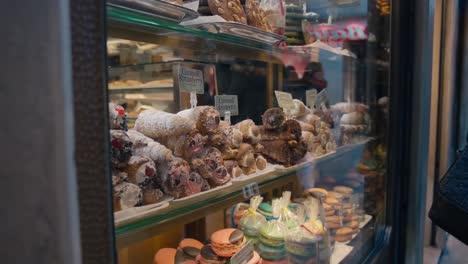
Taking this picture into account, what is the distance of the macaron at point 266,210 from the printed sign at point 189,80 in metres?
0.49

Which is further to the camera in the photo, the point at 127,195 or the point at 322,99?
the point at 322,99

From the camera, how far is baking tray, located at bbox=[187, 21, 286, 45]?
37.3 inches

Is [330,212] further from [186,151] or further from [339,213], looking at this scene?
[186,151]

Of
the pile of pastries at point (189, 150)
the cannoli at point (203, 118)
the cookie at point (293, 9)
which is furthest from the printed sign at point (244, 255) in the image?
the cookie at point (293, 9)

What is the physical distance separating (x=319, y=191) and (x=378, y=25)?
2.55ft

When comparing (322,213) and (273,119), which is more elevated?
(273,119)

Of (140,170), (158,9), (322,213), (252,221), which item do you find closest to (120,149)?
(140,170)

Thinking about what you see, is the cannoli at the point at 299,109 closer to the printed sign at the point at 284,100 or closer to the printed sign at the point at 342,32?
the printed sign at the point at 284,100

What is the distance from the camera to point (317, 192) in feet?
5.34

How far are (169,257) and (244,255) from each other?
21 cm

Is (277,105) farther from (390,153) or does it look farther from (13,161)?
(13,161)

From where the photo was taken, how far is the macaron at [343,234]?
4.98ft

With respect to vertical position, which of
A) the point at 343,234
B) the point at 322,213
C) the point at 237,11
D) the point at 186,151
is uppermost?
the point at 237,11

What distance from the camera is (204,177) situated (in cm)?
86
